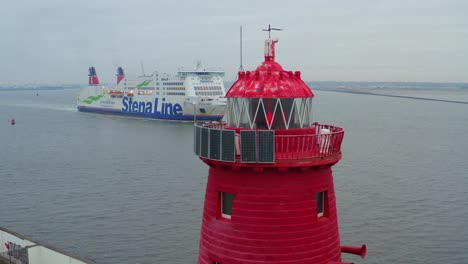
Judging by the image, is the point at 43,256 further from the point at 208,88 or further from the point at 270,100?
the point at 208,88

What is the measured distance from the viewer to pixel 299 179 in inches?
239

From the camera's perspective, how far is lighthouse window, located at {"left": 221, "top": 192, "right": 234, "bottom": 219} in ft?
21.0

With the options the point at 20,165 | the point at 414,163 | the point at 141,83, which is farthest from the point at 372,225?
the point at 141,83

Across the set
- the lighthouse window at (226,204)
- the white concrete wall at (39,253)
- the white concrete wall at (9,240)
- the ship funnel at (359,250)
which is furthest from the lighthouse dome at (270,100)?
the white concrete wall at (9,240)

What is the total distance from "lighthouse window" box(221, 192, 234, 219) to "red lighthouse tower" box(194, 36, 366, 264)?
13 mm

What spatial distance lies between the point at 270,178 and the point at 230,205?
0.75 meters

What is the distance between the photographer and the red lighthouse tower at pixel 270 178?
595cm

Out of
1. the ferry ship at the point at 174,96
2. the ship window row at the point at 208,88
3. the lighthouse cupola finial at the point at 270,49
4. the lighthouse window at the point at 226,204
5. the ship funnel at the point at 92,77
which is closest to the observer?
the lighthouse window at the point at 226,204

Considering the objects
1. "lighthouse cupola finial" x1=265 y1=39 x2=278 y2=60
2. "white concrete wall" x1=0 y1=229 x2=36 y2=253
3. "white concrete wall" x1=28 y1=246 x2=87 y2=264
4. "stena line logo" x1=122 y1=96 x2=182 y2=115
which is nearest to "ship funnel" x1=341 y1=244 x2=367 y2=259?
"lighthouse cupola finial" x1=265 y1=39 x2=278 y2=60

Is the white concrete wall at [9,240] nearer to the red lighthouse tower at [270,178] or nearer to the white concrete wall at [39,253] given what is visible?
the white concrete wall at [39,253]

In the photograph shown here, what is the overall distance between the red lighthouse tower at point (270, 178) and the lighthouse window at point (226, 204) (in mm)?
13

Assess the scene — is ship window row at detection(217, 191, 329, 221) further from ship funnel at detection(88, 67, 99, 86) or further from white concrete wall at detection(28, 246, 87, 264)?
ship funnel at detection(88, 67, 99, 86)

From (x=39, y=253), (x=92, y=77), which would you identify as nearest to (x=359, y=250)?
(x=39, y=253)

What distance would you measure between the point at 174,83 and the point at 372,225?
60934 mm
